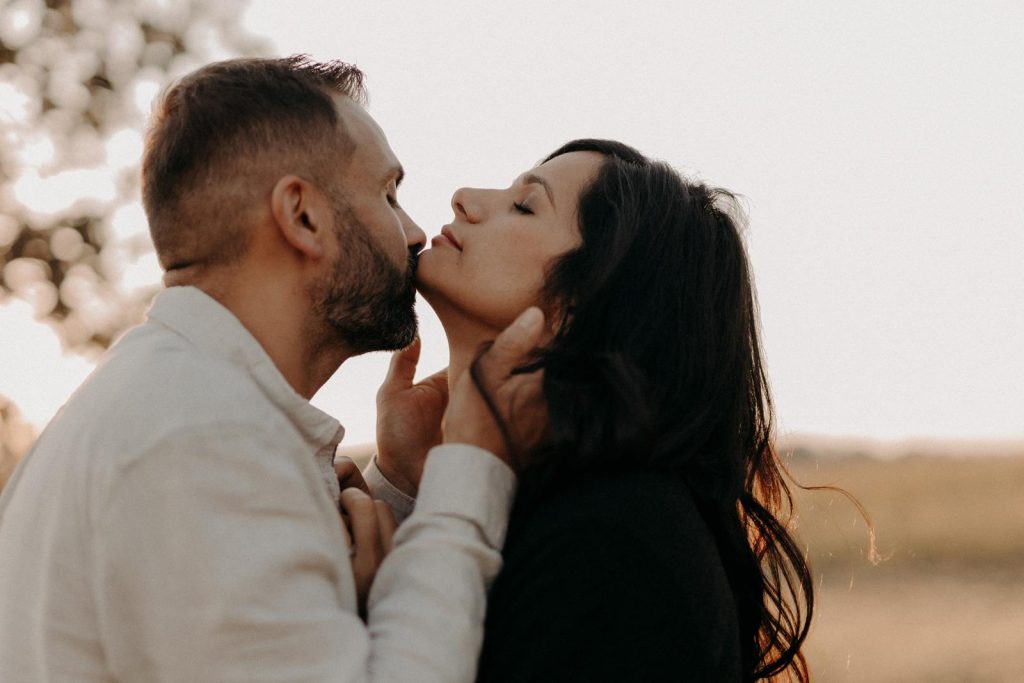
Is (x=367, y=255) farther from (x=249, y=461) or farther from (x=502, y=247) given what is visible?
(x=249, y=461)

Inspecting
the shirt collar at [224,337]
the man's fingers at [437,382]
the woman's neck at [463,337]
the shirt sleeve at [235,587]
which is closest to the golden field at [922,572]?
the man's fingers at [437,382]

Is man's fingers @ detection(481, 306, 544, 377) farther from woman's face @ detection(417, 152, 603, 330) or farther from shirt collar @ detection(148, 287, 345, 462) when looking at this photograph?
shirt collar @ detection(148, 287, 345, 462)

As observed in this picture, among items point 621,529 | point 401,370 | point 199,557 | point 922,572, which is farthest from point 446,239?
point 922,572

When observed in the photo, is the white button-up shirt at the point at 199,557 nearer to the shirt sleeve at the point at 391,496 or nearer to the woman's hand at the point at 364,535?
the woman's hand at the point at 364,535

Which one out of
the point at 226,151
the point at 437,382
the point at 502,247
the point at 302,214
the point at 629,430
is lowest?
the point at 437,382

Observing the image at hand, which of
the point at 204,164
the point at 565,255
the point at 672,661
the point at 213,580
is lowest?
the point at 672,661

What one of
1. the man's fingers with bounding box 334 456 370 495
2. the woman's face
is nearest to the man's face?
the woman's face

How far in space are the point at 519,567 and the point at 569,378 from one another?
604mm

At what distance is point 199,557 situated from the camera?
2350mm

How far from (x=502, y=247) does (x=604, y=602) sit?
3.87 ft

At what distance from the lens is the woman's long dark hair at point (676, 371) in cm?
310

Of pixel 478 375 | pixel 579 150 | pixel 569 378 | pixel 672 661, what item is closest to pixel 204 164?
pixel 478 375

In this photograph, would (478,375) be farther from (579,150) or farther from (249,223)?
(579,150)

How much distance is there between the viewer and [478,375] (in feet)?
10.2
